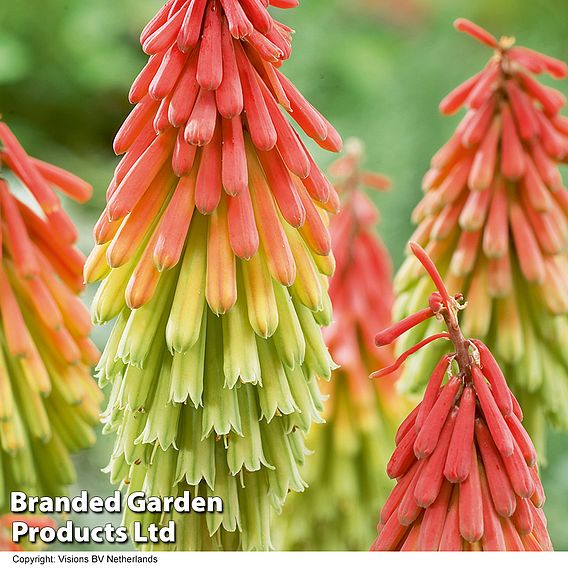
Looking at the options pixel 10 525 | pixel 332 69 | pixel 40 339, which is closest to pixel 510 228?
pixel 40 339

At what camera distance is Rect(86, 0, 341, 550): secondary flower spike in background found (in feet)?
3.57

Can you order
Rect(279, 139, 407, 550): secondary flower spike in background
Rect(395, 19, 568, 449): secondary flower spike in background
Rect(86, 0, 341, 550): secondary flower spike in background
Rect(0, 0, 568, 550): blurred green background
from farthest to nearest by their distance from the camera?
Rect(0, 0, 568, 550): blurred green background → Rect(279, 139, 407, 550): secondary flower spike in background → Rect(395, 19, 568, 449): secondary flower spike in background → Rect(86, 0, 341, 550): secondary flower spike in background

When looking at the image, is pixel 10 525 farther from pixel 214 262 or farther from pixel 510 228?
pixel 510 228

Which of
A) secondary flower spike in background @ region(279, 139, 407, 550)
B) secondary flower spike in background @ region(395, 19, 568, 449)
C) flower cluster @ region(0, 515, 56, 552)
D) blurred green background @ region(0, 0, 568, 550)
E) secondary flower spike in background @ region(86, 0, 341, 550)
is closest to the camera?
secondary flower spike in background @ region(86, 0, 341, 550)

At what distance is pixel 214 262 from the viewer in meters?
1.10

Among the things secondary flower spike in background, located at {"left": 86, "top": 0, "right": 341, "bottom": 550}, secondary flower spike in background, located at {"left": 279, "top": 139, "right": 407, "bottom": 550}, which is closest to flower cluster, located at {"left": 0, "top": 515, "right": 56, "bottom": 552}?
secondary flower spike in background, located at {"left": 86, "top": 0, "right": 341, "bottom": 550}

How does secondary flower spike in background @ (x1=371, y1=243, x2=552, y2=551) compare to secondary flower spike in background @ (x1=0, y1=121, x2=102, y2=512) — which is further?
secondary flower spike in background @ (x1=0, y1=121, x2=102, y2=512)

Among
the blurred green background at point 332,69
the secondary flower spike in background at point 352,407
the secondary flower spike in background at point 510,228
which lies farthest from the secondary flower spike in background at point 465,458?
the blurred green background at point 332,69

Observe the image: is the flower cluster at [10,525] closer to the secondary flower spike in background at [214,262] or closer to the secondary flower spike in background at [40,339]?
the secondary flower spike in background at [40,339]

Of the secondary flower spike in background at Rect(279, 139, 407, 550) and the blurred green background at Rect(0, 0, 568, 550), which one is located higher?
the blurred green background at Rect(0, 0, 568, 550)

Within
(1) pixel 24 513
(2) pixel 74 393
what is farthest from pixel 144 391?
(1) pixel 24 513

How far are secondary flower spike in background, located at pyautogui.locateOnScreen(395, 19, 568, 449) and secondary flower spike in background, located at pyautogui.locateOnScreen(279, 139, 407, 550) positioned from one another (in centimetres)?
19

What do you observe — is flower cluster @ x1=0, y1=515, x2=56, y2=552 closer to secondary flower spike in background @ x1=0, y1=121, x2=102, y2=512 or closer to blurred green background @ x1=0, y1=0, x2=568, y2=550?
secondary flower spike in background @ x1=0, y1=121, x2=102, y2=512

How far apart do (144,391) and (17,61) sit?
142 centimetres
